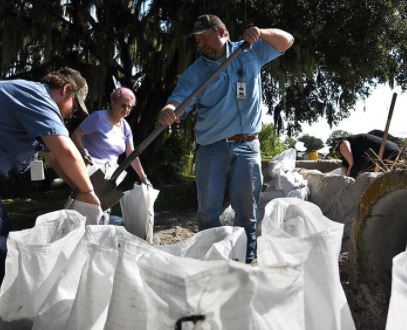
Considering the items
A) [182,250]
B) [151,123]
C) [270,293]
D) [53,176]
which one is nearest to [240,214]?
[182,250]

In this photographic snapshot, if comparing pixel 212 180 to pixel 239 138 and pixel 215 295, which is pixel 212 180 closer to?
pixel 239 138

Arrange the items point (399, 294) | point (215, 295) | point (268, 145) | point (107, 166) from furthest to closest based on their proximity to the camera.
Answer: point (268, 145), point (107, 166), point (399, 294), point (215, 295)

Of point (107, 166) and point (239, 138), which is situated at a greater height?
point (239, 138)

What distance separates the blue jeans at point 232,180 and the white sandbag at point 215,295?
1.85 meters

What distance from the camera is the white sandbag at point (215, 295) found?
130 centimetres

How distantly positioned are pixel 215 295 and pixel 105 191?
2.08m

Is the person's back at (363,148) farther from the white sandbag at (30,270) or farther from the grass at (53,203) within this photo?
the grass at (53,203)

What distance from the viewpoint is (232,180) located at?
3328 mm

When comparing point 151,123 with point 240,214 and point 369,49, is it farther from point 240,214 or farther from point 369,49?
point 240,214

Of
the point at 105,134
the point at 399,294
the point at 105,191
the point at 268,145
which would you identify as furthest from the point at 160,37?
the point at 268,145

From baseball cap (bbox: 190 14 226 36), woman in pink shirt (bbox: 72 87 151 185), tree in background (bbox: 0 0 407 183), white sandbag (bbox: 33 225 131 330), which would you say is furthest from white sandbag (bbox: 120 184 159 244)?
tree in background (bbox: 0 0 407 183)

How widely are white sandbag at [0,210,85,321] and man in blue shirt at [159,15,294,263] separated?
4.32 feet

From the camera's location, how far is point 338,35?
9422 mm

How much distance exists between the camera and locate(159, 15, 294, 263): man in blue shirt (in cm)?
329
